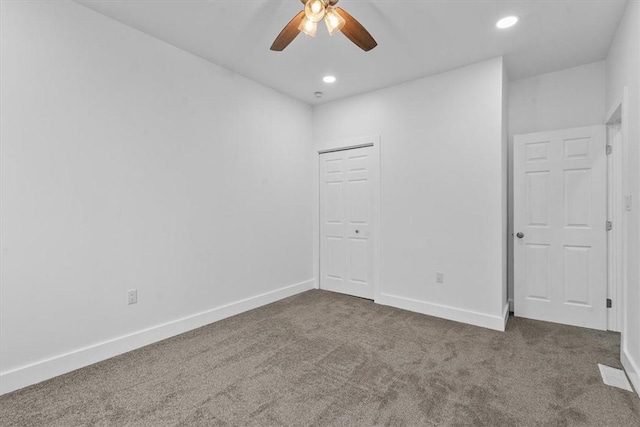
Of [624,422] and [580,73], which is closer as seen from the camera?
[624,422]

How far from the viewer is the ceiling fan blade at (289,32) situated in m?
2.02

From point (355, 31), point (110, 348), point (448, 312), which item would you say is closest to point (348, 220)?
point (448, 312)

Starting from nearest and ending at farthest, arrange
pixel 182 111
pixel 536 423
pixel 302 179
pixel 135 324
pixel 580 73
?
pixel 536 423
pixel 135 324
pixel 182 111
pixel 580 73
pixel 302 179

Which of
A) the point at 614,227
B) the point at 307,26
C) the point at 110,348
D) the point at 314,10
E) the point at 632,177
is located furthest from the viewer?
the point at 614,227

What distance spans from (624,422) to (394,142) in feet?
9.90

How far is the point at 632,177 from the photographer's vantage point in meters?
2.16

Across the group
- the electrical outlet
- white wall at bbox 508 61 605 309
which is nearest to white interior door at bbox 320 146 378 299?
white wall at bbox 508 61 605 309

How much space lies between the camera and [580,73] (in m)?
3.28

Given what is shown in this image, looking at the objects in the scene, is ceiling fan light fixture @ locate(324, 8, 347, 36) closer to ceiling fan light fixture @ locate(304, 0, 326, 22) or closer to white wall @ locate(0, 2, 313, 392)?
ceiling fan light fixture @ locate(304, 0, 326, 22)

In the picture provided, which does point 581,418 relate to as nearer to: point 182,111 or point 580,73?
point 580,73

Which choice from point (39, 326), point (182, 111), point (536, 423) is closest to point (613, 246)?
point (536, 423)

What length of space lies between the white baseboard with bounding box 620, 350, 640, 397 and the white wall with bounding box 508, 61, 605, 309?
1.35 meters

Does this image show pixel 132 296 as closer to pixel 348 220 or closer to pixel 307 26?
pixel 307 26

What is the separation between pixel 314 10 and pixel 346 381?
8.09 ft
